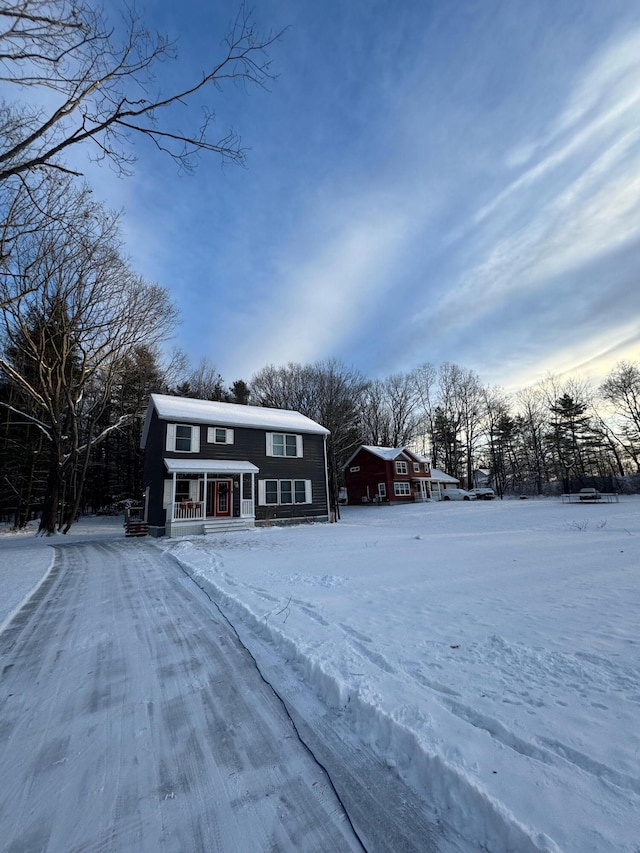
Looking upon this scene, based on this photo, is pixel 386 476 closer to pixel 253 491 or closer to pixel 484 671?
pixel 253 491

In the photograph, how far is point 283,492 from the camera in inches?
764

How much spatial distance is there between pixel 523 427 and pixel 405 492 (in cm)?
1751

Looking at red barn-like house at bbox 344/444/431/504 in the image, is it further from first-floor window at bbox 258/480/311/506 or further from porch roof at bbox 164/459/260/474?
porch roof at bbox 164/459/260/474

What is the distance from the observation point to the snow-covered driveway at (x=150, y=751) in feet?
5.57

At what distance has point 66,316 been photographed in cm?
1627

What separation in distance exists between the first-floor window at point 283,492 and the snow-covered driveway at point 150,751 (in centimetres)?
1427

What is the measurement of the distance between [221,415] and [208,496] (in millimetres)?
3977

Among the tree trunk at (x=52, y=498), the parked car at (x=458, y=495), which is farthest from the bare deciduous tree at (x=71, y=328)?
the parked car at (x=458, y=495)

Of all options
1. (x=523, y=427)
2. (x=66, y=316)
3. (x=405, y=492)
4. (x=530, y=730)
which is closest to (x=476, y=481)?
(x=523, y=427)

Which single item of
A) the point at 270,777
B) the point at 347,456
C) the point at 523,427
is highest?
the point at 523,427

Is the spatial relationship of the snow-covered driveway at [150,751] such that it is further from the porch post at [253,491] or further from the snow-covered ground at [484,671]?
the porch post at [253,491]

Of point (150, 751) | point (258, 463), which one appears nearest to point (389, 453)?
point (258, 463)

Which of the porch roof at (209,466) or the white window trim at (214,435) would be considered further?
the white window trim at (214,435)

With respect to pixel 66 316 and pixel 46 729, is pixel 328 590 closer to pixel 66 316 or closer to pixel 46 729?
pixel 46 729
